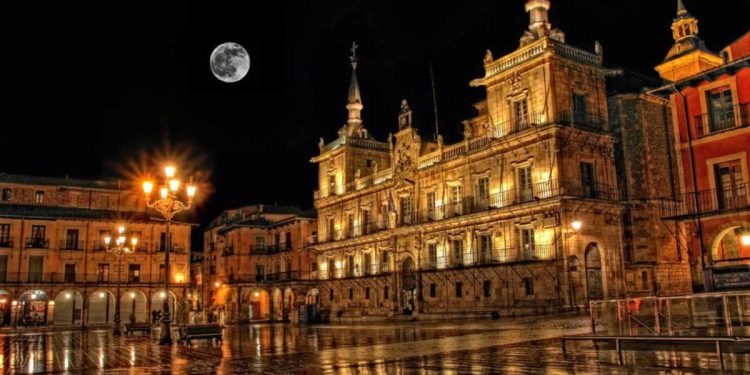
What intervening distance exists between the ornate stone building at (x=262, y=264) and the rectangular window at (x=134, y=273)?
7484mm

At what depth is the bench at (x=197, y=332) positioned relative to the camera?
68.1 ft

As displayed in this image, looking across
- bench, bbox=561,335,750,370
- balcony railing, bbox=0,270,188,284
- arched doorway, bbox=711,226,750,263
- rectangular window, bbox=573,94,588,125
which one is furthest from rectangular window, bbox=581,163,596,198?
balcony railing, bbox=0,270,188,284

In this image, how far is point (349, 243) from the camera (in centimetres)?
5131

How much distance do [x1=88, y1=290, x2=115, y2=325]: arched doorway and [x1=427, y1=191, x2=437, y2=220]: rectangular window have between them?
30168mm

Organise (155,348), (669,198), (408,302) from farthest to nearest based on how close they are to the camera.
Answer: (408,302) < (669,198) < (155,348)

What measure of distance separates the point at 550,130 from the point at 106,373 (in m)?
25.9

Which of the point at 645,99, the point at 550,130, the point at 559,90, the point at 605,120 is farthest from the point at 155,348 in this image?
the point at 645,99

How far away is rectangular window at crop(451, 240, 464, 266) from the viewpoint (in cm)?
4009

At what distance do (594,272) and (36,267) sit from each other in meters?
43.6

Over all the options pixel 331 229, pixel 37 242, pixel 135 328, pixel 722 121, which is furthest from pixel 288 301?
pixel 722 121

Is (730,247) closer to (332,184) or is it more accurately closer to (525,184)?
(525,184)

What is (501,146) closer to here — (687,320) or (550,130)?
(550,130)

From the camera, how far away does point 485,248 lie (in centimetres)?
3862

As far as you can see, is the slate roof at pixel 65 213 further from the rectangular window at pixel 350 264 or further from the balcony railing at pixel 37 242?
the rectangular window at pixel 350 264
